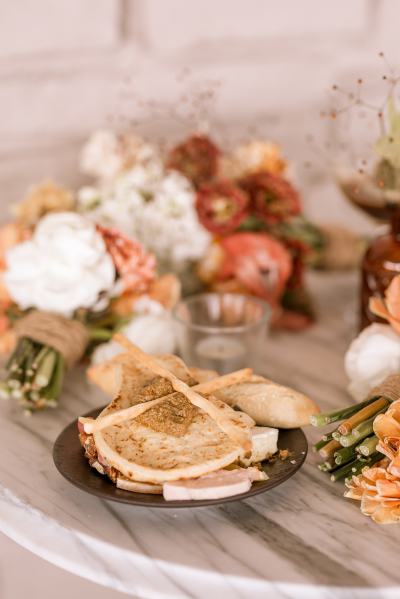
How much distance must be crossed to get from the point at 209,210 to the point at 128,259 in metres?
0.22

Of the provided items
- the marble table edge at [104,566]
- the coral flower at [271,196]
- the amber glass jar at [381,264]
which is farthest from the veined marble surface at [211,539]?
the coral flower at [271,196]

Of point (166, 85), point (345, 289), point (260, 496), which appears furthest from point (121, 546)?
point (166, 85)

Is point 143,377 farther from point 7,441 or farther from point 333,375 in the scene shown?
point 333,375

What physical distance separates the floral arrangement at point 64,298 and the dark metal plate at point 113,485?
18 centimetres

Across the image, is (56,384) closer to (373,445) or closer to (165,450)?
(165,450)

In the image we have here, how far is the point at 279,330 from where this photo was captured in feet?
5.23

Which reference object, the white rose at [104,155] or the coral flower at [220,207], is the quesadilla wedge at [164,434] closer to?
the coral flower at [220,207]

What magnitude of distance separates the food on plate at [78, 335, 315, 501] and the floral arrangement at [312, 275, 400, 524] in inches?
3.0

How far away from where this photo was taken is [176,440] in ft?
3.29

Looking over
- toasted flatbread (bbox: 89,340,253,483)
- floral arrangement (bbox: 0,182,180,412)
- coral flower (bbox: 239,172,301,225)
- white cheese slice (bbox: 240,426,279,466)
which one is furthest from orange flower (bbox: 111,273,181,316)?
white cheese slice (bbox: 240,426,279,466)

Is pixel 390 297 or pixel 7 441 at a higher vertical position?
pixel 390 297

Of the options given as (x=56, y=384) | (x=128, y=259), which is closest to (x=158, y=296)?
(x=128, y=259)

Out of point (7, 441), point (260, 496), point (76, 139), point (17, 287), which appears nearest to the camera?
point (260, 496)

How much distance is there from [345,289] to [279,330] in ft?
0.82
